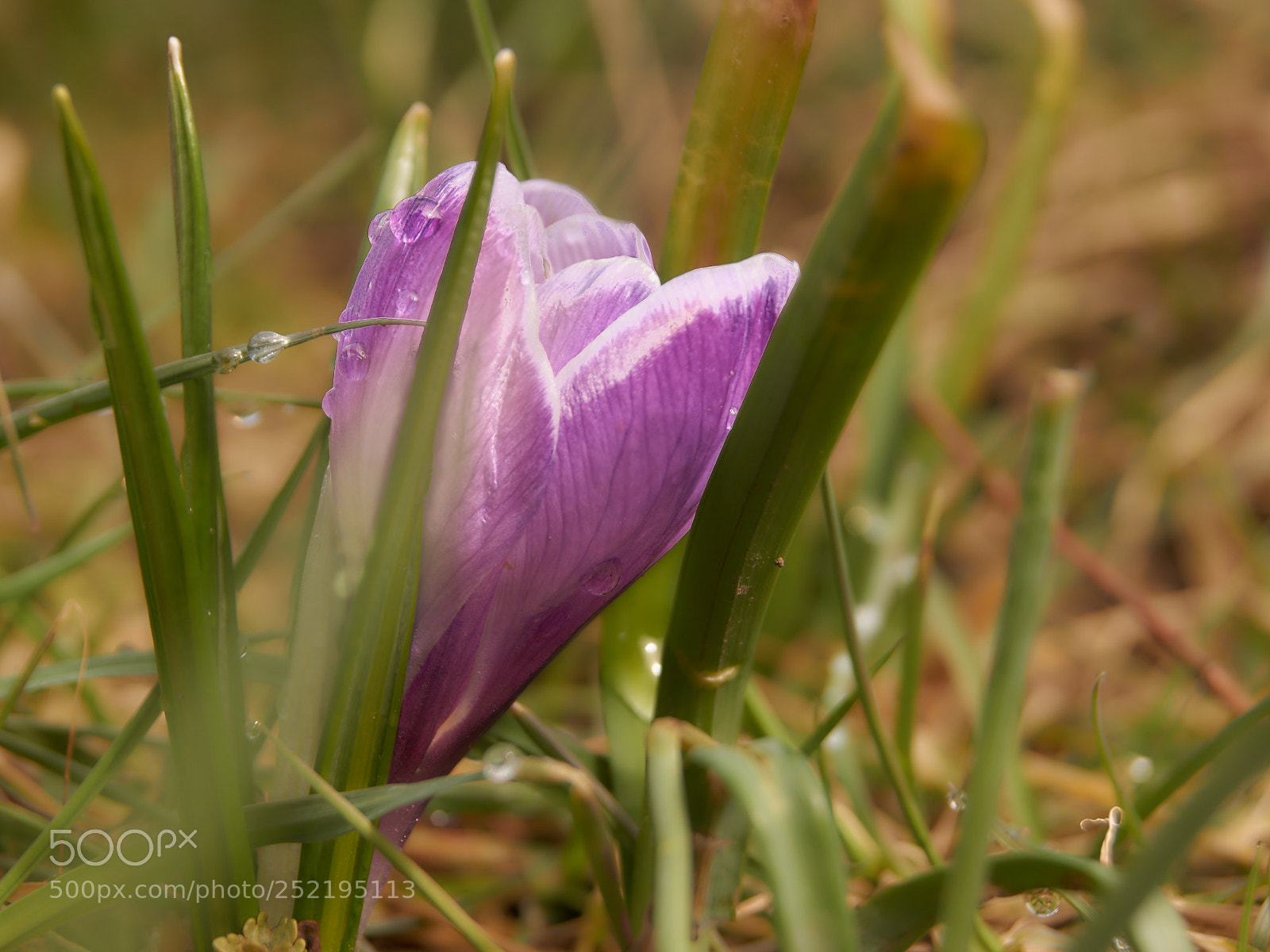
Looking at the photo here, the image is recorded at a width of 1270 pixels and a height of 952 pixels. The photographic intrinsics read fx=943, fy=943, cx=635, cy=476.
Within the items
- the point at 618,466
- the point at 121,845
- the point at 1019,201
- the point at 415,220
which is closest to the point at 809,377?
the point at 618,466

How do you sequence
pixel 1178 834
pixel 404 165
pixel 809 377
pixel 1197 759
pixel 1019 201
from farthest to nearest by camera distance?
1. pixel 1019 201
2. pixel 404 165
3. pixel 1197 759
4. pixel 809 377
5. pixel 1178 834

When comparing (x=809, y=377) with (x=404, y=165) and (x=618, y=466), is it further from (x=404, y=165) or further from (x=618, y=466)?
(x=404, y=165)

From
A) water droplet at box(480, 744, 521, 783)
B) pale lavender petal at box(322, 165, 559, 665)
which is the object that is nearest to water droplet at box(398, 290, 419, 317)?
pale lavender petal at box(322, 165, 559, 665)

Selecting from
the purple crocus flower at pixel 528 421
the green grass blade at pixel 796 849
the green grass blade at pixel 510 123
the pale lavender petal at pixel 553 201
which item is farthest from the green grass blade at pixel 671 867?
the green grass blade at pixel 510 123

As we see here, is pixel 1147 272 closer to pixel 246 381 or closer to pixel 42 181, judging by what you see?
pixel 246 381

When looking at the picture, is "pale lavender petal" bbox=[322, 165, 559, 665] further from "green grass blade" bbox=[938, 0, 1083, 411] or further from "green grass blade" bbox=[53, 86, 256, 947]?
"green grass blade" bbox=[938, 0, 1083, 411]

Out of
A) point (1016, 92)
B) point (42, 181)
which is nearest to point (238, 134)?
point (42, 181)
